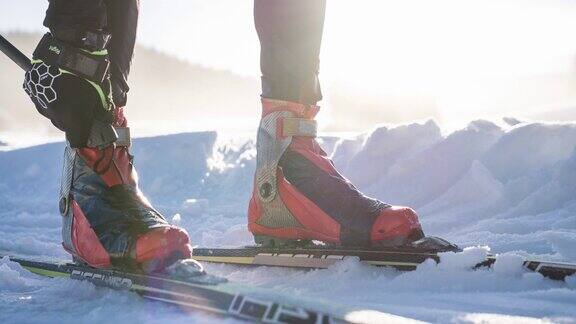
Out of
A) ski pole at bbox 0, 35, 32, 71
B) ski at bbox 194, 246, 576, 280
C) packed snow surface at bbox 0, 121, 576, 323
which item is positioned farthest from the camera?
ski pole at bbox 0, 35, 32, 71

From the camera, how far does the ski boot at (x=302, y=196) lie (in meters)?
2.01

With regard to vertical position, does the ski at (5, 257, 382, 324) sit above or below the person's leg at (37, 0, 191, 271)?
below

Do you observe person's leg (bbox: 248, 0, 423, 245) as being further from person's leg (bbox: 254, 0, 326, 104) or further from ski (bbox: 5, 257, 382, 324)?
ski (bbox: 5, 257, 382, 324)

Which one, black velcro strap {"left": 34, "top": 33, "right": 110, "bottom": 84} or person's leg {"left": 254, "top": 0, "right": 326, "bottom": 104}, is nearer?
black velcro strap {"left": 34, "top": 33, "right": 110, "bottom": 84}

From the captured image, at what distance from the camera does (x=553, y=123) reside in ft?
12.6

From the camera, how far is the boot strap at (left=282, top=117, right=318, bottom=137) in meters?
2.20

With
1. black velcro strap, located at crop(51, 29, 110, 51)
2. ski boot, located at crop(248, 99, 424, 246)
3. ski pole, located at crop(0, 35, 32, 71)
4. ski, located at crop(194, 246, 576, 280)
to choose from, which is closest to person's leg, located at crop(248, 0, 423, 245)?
ski boot, located at crop(248, 99, 424, 246)

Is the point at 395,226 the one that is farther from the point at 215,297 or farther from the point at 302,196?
the point at 215,297

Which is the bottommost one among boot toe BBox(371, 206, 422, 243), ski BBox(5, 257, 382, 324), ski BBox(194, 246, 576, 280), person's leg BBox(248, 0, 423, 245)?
ski BBox(5, 257, 382, 324)

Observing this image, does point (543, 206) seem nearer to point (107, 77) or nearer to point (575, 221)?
point (575, 221)

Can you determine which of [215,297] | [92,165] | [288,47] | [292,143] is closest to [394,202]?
[292,143]

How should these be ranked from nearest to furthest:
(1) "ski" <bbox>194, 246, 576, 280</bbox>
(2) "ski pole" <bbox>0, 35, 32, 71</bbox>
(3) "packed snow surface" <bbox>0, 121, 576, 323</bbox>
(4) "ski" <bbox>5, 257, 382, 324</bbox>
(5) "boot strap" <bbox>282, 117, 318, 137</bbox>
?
(4) "ski" <bbox>5, 257, 382, 324</bbox>, (3) "packed snow surface" <bbox>0, 121, 576, 323</bbox>, (1) "ski" <bbox>194, 246, 576, 280</bbox>, (2) "ski pole" <bbox>0, 35, 32, 71</bbox>, (5) "boot strap" <bbox>282, 117, 318, 137</bbox>

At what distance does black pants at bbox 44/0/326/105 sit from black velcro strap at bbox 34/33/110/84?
278 mm

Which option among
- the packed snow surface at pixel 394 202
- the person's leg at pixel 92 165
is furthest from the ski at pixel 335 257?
the person's leg at pixel 92 165
